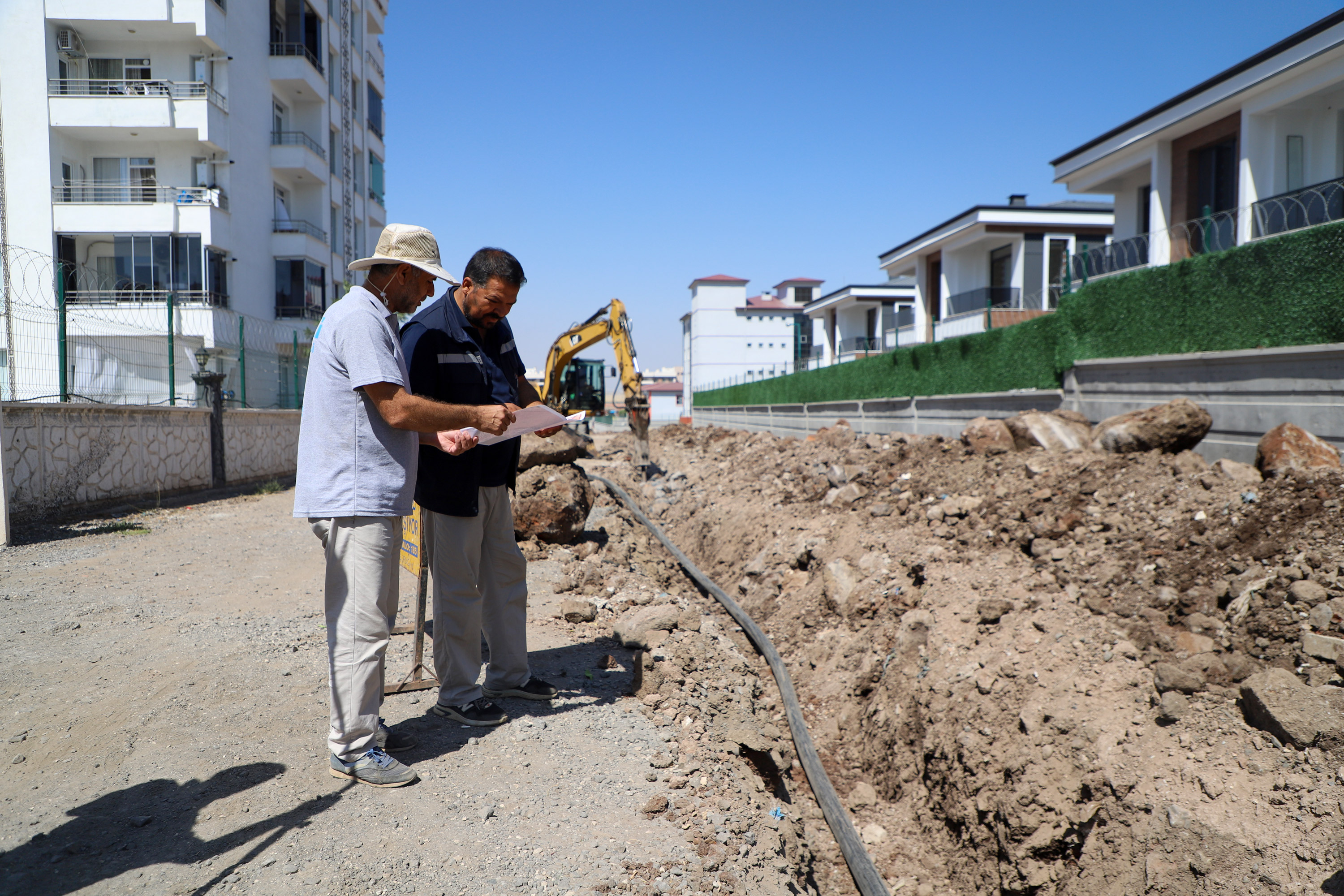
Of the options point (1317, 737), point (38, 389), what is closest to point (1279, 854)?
point (1317, 737)

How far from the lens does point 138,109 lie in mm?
21203

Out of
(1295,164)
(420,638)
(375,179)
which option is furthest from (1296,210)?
(375,179)

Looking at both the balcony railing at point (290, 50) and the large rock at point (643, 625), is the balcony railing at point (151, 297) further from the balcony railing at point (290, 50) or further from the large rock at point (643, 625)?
the large rock at point (643, 625)

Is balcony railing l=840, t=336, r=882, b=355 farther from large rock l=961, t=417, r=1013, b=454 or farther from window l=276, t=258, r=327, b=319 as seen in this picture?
large rock l=961, t=417, r=1013, b=454

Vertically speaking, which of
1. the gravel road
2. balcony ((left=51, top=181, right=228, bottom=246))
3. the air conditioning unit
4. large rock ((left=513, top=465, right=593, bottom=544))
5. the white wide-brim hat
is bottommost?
the gravel road

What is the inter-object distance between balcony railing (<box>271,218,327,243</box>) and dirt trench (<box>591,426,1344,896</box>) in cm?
2423

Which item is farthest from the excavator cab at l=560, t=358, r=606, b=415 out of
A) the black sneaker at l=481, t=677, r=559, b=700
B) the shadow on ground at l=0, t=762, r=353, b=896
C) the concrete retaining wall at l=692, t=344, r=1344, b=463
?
the shadow on ground at l=0, t=762, r=353, b=896

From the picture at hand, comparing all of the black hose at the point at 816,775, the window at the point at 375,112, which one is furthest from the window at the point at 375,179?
the black hose at the point at 816,775

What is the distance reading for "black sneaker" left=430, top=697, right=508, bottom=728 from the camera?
3.72 meters

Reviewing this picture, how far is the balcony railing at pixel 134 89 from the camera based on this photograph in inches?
844

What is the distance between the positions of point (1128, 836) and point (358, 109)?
3679cm

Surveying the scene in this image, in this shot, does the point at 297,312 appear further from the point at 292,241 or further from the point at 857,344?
the point at 857,344

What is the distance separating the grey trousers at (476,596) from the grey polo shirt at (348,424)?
0.60 m

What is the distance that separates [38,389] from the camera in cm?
920
